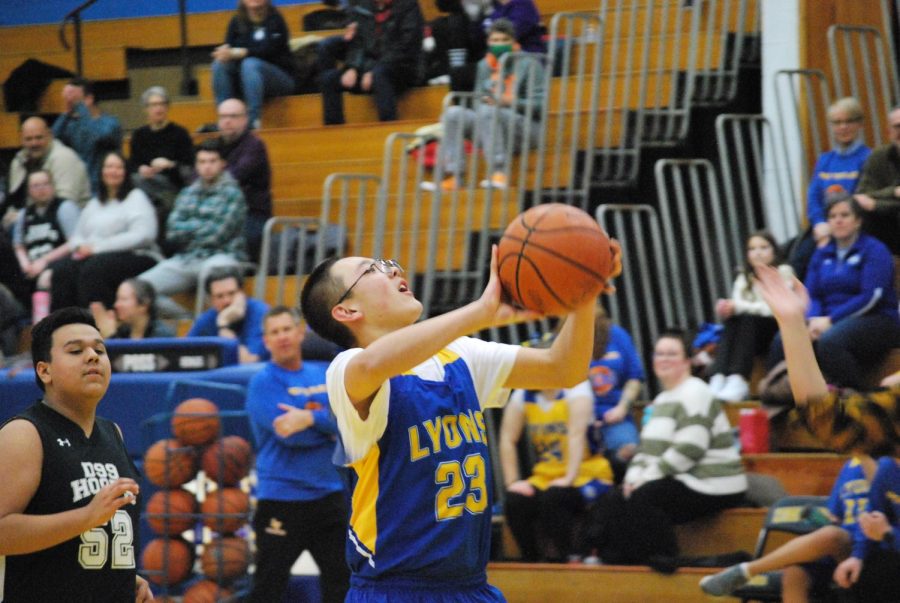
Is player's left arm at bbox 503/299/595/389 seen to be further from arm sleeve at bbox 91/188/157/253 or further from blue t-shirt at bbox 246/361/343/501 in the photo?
arm sleeve at bbox 91/188/157/253

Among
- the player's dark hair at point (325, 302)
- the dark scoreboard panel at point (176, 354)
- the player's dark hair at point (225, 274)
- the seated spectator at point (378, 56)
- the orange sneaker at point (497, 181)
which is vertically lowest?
the dark scoreboard panel at point (176, 354)

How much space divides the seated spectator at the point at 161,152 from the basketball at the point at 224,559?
4680mm

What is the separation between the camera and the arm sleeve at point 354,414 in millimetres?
3832

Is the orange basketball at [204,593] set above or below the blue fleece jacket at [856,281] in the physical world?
below

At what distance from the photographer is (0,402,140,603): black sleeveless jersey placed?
13.9ft

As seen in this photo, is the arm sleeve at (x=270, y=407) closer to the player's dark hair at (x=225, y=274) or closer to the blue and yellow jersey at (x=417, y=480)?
the player's dark hair at (x=225, y=274)

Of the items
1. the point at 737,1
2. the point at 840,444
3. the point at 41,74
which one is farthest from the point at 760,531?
the point at 41,74

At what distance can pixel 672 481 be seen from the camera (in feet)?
25.0

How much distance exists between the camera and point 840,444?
404 centimetres

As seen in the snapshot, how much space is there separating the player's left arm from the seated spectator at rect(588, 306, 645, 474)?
13.1 feet

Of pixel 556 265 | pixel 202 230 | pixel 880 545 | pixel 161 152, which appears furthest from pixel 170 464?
pixel 161 152

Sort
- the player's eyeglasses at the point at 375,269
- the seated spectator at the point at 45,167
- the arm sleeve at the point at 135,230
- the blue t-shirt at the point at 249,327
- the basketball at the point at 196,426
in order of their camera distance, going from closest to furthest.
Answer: the player's eyeglasses at the point at 375,269 < the basketball at the point at 196,426 < the blue t-shirt at the point at 249,327 < the arm sleeve at the point at 135,230 < the seated spectator at the point at 45,167

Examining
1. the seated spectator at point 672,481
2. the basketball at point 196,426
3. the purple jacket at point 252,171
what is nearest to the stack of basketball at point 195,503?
the basketball at point 196,426

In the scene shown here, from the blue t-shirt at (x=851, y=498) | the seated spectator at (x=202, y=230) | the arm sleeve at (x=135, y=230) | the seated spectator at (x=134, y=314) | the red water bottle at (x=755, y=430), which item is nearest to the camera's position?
the blue t-shirt at (x=851, y=498)
